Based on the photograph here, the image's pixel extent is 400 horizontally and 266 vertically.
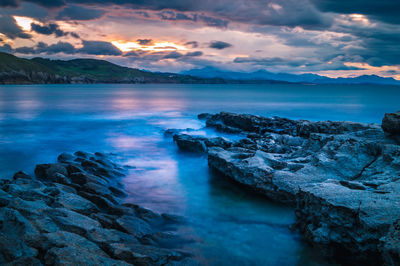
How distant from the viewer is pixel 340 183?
7547 millimetres

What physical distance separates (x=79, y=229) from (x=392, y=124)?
10.7 metres

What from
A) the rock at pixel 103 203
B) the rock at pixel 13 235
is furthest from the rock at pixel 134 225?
the rock at pixel 13 235

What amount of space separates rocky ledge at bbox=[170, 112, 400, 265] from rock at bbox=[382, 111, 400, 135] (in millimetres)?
30

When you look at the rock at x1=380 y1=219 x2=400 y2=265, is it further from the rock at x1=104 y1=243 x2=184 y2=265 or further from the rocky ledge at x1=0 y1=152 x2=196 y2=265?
the rock at x1=104 y1=243 x2=184 y2=265

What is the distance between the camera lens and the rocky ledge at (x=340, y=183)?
568 cm

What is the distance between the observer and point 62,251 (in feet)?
16.0

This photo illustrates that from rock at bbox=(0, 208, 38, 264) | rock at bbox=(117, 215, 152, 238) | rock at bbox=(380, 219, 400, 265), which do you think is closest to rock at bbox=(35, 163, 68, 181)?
rock at bbox=(117, 215, 152, 238)

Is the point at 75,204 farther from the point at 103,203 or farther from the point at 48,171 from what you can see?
the point at 48,171

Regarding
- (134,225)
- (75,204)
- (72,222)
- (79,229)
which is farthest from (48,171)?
(79,229)

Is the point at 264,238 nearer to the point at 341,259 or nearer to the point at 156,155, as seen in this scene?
the point at 341,259

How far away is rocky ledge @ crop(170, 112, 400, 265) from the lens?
5676 mm

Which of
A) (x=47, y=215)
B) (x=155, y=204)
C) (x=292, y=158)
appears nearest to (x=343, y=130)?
(x=292, y=158)

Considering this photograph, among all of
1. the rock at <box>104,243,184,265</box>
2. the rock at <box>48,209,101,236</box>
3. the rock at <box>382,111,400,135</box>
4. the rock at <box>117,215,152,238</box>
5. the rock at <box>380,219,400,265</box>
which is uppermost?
the rock at <box>382,111,400,135</box>

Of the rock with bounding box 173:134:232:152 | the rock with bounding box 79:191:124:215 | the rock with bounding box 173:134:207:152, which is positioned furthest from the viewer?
the rock with bounding box 173:134:207:152
